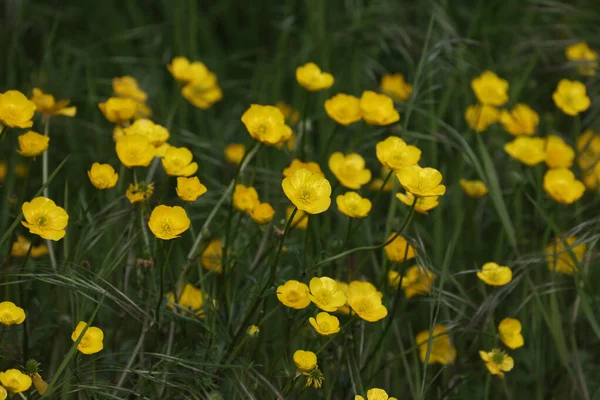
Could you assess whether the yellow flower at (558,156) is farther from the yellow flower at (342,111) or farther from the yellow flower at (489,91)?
the yellow flower at (342,111)

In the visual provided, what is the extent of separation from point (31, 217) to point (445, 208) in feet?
3.57

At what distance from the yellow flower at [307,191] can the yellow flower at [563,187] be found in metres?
0.63

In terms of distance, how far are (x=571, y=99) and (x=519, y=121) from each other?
140 mm

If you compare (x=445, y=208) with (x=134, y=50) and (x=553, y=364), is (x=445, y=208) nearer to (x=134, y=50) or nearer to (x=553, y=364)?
(x=553, y=364)

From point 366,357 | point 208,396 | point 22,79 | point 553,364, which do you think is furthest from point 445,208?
point 22,79

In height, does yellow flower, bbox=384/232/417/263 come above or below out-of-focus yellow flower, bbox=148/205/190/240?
below

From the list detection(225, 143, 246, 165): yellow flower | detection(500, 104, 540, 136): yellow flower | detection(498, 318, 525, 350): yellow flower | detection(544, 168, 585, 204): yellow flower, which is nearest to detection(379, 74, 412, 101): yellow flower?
detection(500, 104, 540, 136): yellow flower

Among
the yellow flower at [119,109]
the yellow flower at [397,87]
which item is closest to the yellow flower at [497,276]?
the yellow flower at [119,109]

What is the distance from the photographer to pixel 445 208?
2.06m

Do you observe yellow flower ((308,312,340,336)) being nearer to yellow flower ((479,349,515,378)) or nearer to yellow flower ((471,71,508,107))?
yellow flower ((479,349,515,378))

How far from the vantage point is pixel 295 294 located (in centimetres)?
128

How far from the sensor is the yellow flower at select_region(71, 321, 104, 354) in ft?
4.06

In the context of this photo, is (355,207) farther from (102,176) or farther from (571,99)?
(571,99)

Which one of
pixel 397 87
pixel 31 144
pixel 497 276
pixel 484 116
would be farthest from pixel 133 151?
pixel 397 87
